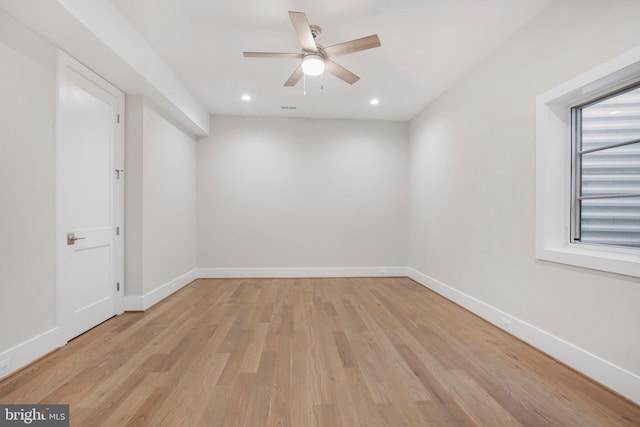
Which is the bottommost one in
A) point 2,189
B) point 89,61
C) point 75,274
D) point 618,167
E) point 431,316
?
point 431,316

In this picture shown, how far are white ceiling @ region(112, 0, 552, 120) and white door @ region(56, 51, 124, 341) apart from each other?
0.79 meters

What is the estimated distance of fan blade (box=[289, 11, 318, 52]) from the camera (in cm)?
202

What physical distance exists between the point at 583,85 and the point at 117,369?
3.99 m

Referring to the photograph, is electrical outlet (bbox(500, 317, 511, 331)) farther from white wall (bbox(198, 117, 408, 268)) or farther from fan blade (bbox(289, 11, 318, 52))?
fan blade (bbox(289, 11, 318, 52))

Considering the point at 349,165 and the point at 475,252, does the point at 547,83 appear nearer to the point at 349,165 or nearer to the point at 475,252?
the point at 475,252

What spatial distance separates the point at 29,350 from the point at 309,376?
2092 millimetres

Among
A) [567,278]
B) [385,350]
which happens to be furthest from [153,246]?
[567,278]

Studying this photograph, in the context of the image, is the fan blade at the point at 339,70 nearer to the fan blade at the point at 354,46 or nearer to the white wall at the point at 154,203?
the fan blade at the point at 354,46

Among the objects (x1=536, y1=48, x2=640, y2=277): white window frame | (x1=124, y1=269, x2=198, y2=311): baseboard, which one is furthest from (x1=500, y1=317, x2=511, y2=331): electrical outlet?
(x1=124, y1=269, x2=198, y2=311): baseboard

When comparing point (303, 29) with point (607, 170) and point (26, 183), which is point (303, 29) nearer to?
point (26, 183)

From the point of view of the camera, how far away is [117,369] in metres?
2.05

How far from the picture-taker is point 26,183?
2100 millimetres

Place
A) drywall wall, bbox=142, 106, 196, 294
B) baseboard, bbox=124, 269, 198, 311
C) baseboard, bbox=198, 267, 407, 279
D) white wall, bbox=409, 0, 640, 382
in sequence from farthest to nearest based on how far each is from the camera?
baseboard, bbox=198, 267, 407, 279
drywall wall, bbox=142, 106, 196, 294
baseboard, bbox=124, 269, 198, 311
white wall, bbox=409, 0, 640, 382

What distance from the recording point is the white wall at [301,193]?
5.10 m
